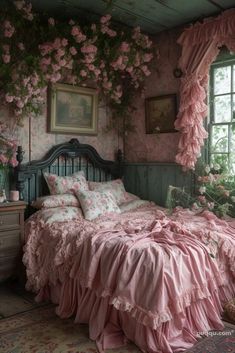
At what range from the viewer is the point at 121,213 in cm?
375

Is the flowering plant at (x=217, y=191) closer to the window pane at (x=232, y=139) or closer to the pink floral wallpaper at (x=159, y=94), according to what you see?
the window pane at (x=232, y=139)

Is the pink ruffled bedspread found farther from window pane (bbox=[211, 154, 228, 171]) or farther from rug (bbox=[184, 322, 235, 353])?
window pane (bbox=[211, 154, 228, 171])

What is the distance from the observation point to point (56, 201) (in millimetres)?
3578

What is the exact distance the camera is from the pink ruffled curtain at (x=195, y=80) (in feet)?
11.9

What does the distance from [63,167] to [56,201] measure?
0.68 meters

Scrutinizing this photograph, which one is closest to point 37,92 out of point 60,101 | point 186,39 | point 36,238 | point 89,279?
point 60,101

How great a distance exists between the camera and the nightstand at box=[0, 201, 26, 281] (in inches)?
129

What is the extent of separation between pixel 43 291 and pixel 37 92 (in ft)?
6.38

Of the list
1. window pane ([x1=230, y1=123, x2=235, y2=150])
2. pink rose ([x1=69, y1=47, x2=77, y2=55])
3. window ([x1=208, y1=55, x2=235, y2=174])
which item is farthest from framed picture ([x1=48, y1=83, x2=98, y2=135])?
window pane ([x1=230, y1=123, x2=235, y2=150])

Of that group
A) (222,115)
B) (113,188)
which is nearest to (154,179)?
(113,188)

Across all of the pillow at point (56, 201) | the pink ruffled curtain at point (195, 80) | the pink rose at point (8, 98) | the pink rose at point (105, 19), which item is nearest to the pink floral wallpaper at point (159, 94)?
the pink ruffled curtain at point (195, 80)

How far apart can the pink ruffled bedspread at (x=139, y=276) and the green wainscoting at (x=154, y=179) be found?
1028mm

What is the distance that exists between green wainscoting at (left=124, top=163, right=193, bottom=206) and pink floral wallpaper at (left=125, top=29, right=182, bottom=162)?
0.33 ft

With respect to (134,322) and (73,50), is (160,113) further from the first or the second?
(134,322)
